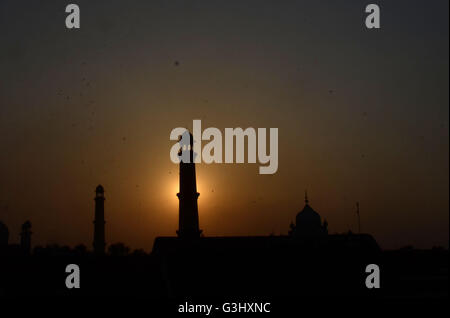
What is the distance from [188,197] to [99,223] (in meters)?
9.69

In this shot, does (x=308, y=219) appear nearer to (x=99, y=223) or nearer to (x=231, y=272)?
(x=99, y=223)

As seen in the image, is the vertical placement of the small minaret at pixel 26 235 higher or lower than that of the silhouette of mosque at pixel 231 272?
lower

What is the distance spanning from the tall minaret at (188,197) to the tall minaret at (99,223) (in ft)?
28.6

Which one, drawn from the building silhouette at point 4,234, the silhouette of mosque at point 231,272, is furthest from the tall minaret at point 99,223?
the silhouette of mosque at point 231,272

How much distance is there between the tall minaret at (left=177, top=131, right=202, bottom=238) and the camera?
116 feet

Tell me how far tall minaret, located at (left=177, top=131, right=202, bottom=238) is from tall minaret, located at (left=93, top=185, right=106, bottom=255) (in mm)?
8711

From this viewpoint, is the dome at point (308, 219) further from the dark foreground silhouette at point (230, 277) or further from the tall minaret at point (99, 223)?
the dark foreground silhouette at point (230, 277)

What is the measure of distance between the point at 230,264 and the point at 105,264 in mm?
7223

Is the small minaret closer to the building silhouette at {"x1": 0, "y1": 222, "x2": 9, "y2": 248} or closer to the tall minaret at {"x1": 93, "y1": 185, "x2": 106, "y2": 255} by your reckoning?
the building silhouette at {"x1": 0, "y1": 222, "x2": 9, "y2": 248}

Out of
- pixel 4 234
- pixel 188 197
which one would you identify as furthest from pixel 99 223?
pixel 188 197

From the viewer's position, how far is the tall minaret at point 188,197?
35438 mm

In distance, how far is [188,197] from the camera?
118 ft
